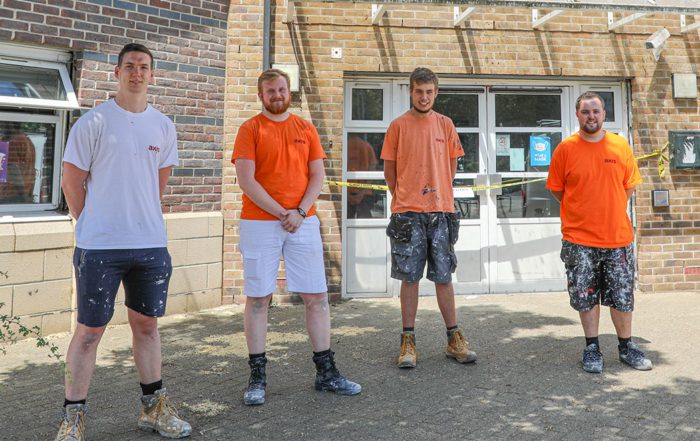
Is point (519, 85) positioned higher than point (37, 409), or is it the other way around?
point (519, 85)

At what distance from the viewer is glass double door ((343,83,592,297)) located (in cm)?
692

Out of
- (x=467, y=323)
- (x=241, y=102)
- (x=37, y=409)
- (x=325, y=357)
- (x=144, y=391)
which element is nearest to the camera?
(x=144, y=391)

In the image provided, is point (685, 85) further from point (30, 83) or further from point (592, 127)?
point (30, 83)

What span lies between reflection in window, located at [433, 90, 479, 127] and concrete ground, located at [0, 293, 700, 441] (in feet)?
8.41

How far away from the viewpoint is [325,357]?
3.62 m

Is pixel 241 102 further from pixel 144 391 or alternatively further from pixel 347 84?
pixel 144 391

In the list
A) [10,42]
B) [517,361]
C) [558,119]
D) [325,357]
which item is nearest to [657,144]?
[558,119]

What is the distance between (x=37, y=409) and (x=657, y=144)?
6894 millimetres

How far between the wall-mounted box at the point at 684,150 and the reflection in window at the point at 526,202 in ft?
4.86

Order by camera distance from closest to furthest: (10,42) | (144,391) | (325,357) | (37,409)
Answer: (144,391), (37,409), (325,357), (10,42)

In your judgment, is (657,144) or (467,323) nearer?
(467,323)

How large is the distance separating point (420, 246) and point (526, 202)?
11.2 ft

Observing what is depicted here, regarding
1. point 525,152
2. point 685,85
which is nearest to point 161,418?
point 525,152

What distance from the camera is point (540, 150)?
283 inches
